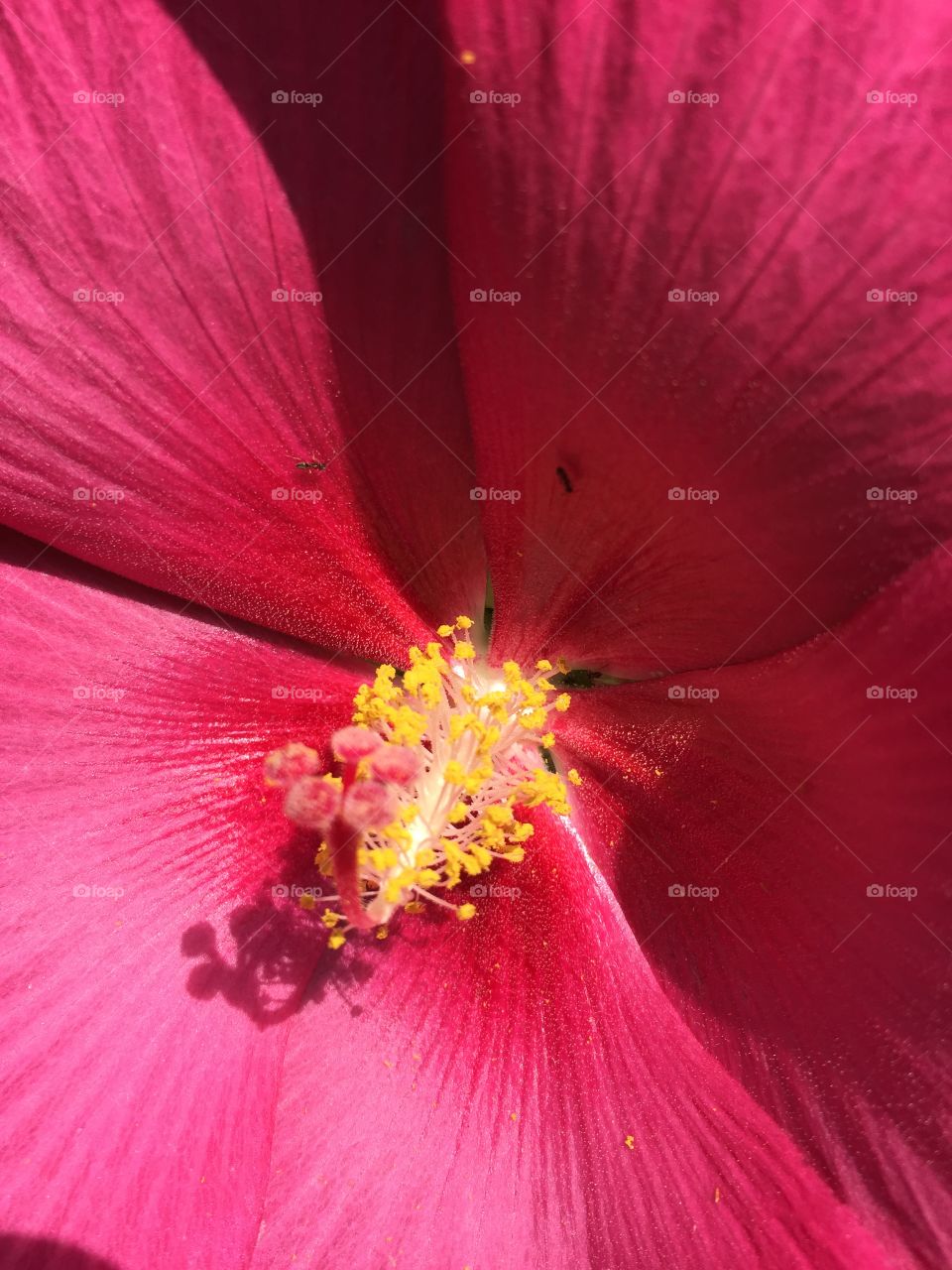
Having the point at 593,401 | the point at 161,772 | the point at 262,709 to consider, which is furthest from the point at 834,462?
the point at 161,772

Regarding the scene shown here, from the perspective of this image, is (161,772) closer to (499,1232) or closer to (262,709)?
(262,709)

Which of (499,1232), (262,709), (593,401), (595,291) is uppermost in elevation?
(595,291)

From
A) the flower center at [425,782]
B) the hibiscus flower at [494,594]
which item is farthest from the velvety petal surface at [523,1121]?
the flower center at [425,782]

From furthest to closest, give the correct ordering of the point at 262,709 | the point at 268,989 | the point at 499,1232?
the point at 262,709 → the point at 268,989 → the point at 499,1232

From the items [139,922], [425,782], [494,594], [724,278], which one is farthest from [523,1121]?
[724,278]

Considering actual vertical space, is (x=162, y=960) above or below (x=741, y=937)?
below

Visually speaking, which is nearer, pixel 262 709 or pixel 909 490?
pixel 909 490

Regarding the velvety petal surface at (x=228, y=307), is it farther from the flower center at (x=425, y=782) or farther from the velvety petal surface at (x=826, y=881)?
the velvety petal surface at (x=826, y=881)

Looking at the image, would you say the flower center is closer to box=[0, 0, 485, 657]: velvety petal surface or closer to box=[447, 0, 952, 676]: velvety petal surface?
box=[0, 0, 485, 657]: velvety petal surface
